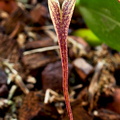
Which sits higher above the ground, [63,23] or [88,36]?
[63,23]

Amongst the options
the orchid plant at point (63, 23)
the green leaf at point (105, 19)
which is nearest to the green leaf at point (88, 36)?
the green leaf at point (105, 19)

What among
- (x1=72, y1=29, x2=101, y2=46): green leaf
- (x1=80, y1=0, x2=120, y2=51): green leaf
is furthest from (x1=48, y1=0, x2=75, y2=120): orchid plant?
(x1=72, y1=29, x2=101, y2=46): green leaf

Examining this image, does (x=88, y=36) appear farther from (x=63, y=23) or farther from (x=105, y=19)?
(x=63, y=23)

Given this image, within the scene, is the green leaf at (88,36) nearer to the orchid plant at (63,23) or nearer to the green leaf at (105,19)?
the green leaf at (105,19)

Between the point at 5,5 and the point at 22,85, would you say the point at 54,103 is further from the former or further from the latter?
the point at 5,5

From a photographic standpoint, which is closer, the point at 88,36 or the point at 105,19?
the point at 105,19

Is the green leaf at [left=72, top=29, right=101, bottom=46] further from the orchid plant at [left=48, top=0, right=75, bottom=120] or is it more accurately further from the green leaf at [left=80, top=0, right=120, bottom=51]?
the orchid plant at [left=48, top=0, right=75, bottom=120]

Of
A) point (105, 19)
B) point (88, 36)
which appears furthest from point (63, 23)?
point (88, 36)
